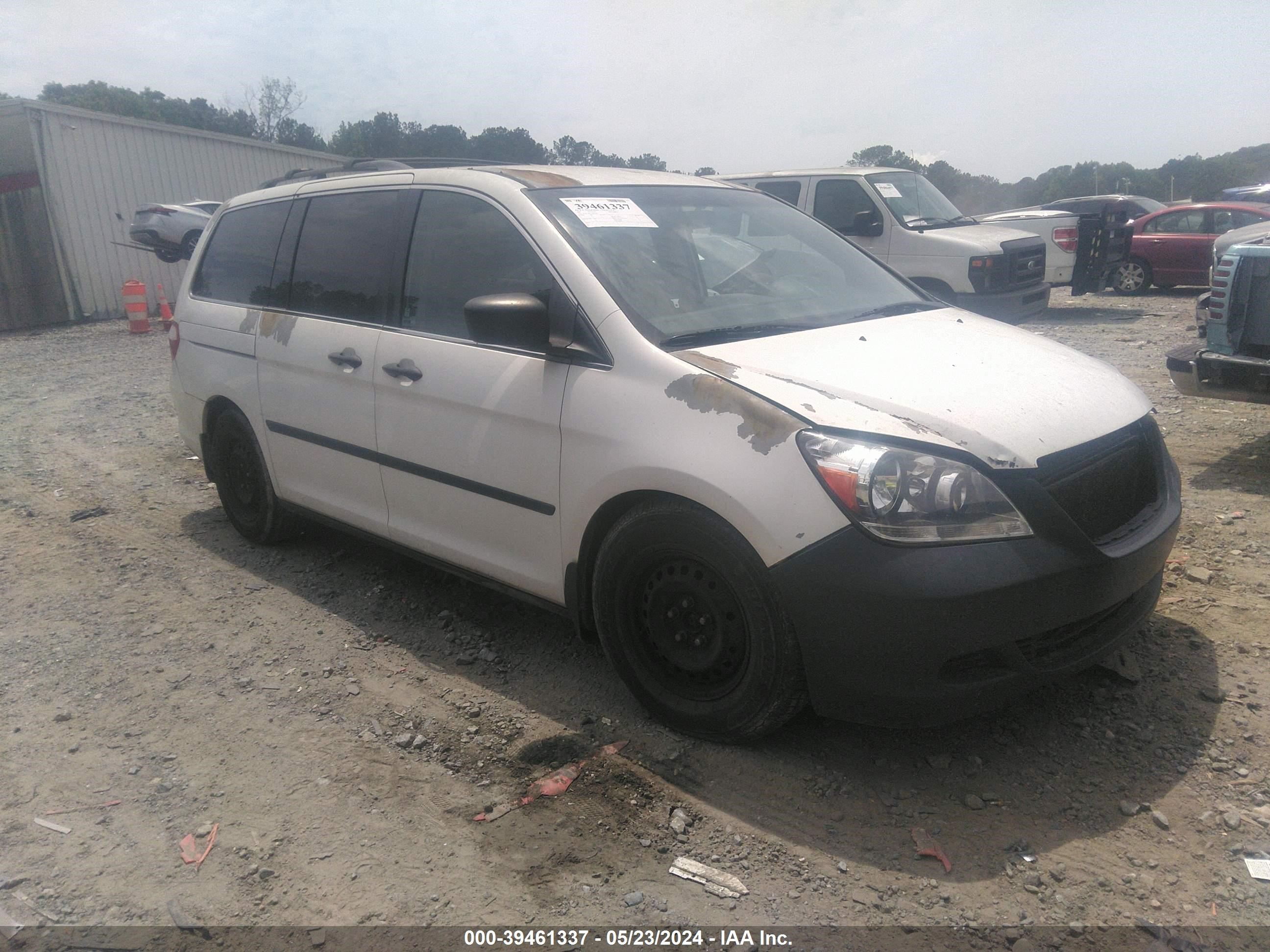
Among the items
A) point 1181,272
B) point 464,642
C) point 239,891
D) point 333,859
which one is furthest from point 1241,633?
point 1181,272

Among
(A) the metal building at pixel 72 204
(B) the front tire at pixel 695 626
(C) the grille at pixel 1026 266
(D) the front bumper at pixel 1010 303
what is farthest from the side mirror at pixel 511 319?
(A) the metal building at pixel 72 204

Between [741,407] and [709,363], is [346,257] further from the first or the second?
[741,407]

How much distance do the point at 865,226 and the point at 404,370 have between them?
706cm

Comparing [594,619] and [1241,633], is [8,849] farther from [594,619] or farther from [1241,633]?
[1241,633]

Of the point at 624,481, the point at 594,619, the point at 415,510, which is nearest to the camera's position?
the point at 624,481

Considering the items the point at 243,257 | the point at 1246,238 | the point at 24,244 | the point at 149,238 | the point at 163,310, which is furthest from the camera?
the point at 24,244

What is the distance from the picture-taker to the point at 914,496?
2.61m

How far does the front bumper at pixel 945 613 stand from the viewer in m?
2.56

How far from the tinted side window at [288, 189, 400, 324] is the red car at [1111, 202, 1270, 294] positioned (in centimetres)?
1491

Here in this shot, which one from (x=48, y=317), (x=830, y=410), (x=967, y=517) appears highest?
(x=830, y=410)

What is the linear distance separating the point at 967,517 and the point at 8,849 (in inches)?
116

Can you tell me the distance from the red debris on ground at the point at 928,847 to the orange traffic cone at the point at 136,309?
16658mm

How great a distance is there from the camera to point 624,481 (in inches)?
120

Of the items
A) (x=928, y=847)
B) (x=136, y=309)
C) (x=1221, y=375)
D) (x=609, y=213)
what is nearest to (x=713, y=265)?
(x=609, y=213)
